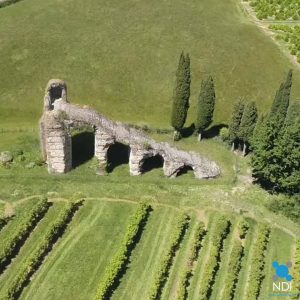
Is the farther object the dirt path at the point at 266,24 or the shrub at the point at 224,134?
the dirt path at the point at 266,24

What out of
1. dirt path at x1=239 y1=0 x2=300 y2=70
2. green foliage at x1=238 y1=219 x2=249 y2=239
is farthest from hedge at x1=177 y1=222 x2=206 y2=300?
dirt path at x1=239 y1=0 x2=300 y2=70

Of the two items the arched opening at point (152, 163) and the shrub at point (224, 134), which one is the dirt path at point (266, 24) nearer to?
the shrub at point (224, 134)

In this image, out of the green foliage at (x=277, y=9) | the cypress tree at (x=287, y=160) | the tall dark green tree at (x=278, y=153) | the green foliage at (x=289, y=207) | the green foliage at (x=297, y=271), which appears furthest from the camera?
the green foliage at (x=277, y=9)

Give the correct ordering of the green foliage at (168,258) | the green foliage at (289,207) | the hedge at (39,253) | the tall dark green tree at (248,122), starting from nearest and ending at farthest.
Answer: the hedge at (39,253)
the green foliage at (168,258)
the green foliage at (289,207)
the tall dark green tree at (248,122)

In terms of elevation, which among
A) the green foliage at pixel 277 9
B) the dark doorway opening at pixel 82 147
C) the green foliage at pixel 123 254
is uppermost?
the green foliage at pixel 277 9

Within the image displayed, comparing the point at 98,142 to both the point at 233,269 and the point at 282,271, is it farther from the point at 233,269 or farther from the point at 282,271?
the point at 282,271

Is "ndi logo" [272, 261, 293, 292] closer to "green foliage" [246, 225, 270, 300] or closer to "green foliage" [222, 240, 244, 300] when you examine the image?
"green foliage" [246, 225, 270, 300]

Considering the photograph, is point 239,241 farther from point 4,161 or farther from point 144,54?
point 144,54

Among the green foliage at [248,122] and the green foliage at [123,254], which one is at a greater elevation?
the green foliage at [248,122]

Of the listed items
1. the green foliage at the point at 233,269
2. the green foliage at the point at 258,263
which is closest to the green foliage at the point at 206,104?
the green foliage at the point at 258,263
